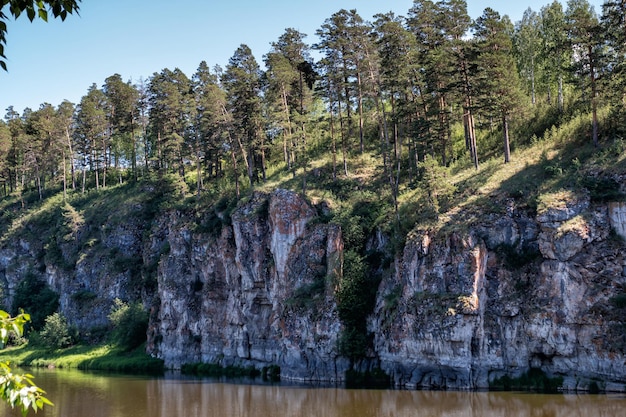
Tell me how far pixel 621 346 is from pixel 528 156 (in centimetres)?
1732

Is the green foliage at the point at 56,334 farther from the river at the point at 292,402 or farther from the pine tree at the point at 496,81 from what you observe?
the pine tree at the point at 496,81

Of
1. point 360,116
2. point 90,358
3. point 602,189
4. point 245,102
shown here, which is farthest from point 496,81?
point 90,358

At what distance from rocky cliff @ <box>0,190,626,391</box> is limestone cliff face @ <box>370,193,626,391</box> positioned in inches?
2.7

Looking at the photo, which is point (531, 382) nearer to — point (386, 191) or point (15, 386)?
point (386, 191)

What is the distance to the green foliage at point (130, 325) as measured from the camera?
57594 mm

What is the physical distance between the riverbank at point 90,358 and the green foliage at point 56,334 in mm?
758

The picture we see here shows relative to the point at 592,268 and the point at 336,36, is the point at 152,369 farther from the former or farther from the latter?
the point at 592,268

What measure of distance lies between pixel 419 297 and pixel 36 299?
53156 mm

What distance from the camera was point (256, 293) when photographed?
164ft

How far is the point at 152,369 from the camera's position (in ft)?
174

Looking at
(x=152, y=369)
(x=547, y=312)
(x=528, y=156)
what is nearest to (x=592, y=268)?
(x=547, y=312)

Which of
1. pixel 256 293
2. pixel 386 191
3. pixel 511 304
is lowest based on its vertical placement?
pixel 511 304

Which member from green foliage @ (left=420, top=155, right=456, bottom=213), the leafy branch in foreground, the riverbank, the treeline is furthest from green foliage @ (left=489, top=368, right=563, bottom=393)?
the riverbank

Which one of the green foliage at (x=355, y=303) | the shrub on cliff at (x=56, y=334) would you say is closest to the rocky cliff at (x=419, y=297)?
the green foliage at (x=355, y=303)
